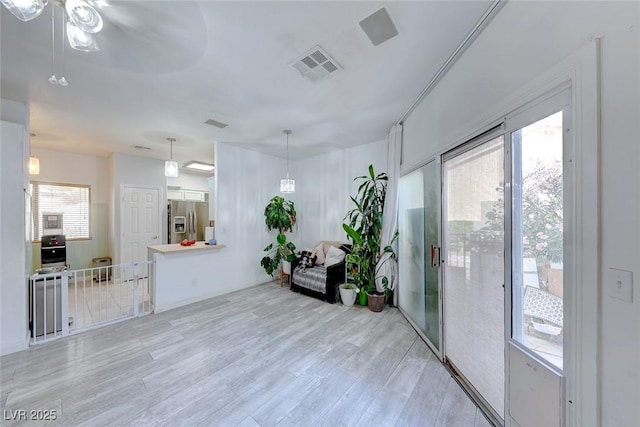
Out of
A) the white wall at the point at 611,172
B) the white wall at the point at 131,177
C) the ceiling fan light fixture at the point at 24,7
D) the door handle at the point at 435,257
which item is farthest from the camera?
the white wall at the point at 131,177

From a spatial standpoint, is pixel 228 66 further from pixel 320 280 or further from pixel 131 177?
pixel 131 177

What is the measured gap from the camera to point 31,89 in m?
2.34

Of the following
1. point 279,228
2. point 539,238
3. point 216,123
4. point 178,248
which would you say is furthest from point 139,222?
point 539,238

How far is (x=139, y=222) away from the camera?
5105 mm

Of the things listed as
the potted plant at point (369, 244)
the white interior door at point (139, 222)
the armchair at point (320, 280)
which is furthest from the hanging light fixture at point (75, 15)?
the white interior door at point (139, 222)

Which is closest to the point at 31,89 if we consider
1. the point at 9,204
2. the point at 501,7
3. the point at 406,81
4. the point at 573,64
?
the point at 9,204

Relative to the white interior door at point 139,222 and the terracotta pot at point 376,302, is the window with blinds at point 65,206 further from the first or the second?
the terracotta pot at point 376,302

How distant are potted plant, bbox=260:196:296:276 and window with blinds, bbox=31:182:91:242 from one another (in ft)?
13.3

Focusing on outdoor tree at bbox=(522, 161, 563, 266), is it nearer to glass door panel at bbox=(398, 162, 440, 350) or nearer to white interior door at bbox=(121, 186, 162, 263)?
glass door panel at bbox=(398, 162, 440, 350)

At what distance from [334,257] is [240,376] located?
2.34 metres

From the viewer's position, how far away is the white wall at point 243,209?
4234 millimetres

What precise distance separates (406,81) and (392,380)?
283cm

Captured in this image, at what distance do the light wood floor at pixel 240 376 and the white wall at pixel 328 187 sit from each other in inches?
86.0

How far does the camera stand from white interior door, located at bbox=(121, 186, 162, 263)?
16.1 ft
